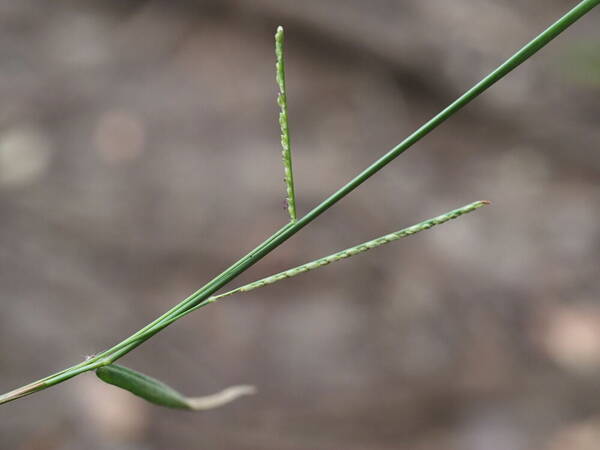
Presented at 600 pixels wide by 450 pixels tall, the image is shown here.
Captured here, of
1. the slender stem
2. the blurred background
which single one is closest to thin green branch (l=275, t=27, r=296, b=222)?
the slender stem

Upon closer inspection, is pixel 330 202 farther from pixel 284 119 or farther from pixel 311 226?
pixel 311 226

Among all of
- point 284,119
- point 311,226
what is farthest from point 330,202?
point 311,226

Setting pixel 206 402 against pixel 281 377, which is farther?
pixel 281 377

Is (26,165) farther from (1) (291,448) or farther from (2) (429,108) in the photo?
(2) (429,108)

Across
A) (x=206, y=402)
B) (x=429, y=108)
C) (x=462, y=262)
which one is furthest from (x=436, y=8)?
(x=206, y=402)

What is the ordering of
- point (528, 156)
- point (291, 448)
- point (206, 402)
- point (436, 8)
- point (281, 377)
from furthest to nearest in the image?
point (436, 8) → point (528, 156) → point (281, 377) → point (291, 448) → point (206, 402)

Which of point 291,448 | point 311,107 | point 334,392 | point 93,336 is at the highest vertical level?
point 311,107
